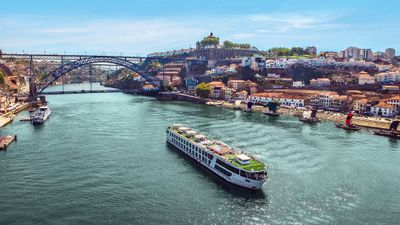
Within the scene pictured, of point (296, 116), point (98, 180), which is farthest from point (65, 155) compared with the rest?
point (296, 116)

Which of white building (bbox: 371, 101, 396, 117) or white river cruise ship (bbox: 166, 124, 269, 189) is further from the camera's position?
white building (bbox: 371, 101, 396, 117)

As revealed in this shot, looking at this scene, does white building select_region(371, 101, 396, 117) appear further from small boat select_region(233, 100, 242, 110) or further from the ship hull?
the ship hull

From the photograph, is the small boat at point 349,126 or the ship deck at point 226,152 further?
the small boat at point 349,126

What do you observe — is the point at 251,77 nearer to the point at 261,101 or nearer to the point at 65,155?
the point at 261,101

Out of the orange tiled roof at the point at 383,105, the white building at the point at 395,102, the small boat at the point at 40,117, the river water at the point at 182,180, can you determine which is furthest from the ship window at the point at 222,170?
the white building at the point at 395,102

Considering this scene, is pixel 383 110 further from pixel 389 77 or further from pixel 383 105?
pixel 389 77

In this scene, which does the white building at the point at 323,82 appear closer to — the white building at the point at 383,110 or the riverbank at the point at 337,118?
the riverbank at the point at 337,118

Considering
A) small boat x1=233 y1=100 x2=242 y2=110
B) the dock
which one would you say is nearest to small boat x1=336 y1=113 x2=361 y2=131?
small boat x1=233 y1=100 x2=242 y2=110

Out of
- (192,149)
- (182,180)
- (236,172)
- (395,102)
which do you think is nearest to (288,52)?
(395,102)
